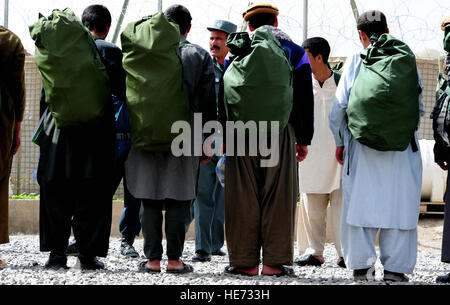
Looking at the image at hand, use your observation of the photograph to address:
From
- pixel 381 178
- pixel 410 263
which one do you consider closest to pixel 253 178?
pixel 381 178

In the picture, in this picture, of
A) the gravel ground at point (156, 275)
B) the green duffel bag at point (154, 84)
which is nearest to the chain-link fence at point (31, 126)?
the gravel ground at point (156, 275)

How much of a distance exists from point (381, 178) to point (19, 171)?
516 centimetres

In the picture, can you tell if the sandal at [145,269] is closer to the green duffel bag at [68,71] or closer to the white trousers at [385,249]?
the green duffel bag at [68,71]

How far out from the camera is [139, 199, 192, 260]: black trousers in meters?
4.42

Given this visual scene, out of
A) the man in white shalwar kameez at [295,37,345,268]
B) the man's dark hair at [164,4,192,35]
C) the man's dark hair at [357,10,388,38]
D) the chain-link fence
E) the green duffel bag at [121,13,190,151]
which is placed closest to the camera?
the green duffel bag at [121,13,190,151]

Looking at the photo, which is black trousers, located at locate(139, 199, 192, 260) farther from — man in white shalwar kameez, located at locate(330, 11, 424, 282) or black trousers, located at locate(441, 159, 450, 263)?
black trousers, located at locate(441, 159, 450, 263)

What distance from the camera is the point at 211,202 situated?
569cm

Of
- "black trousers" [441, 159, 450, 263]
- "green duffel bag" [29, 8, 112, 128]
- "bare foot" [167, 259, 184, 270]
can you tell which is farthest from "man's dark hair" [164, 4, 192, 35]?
"black trousers" [441, 159, 450, 263]

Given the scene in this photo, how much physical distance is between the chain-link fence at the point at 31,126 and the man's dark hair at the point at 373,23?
3.55 metres

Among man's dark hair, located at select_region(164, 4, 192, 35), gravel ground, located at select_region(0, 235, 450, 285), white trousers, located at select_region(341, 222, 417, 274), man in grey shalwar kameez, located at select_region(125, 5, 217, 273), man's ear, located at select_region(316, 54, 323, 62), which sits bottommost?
gravel ground, located at select_region(0, 235, 450, 285)

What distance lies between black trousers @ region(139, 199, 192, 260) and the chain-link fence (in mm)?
3964

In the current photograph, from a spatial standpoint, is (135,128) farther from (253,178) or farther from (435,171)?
(435,171)

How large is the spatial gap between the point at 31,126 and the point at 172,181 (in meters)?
4.57

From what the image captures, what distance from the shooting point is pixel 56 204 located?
4.52 m
